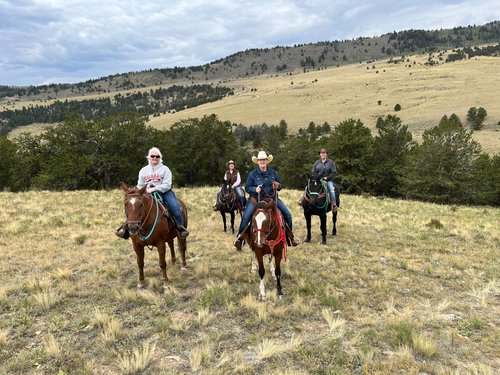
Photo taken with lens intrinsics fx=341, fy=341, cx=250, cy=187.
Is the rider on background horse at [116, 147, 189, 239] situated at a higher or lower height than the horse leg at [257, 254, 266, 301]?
higher

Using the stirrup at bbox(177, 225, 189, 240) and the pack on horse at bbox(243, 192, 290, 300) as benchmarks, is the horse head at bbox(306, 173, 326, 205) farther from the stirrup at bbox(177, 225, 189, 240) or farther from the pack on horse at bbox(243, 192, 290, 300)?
the stirrup at bbox(177, 225, 189, 240)

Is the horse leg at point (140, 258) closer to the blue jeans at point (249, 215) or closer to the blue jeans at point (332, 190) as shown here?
the blue jeans at point (249, 215)

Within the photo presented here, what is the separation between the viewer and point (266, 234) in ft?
23.6

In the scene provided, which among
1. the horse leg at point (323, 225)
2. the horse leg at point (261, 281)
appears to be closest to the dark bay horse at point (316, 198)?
the horse leg at point (323, 225)

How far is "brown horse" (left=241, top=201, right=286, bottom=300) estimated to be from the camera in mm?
6977

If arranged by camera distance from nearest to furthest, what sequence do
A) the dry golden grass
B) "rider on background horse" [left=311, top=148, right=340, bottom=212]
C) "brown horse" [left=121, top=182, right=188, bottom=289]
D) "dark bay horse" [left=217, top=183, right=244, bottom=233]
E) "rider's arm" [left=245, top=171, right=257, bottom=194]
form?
1. "brown horse" [left=121, top=182, right=188, bottom=289]
2. "rider's arm" [left=245, top=171, right=257, bottom=194]
3. "rider on background horse" [left=311, top=148, right=340, bottom=212]
4. "dark bay horse" [left=217, top=183, right=244, bottom=233]
5. the dry golden grass

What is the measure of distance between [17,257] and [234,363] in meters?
8.27

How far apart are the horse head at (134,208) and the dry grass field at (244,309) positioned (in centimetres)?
170

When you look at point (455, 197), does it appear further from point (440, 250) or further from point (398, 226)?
point (440, 250)

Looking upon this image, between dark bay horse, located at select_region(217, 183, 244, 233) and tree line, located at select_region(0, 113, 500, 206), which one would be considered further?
tree line, located at select_region(0, 113, 500, 206)

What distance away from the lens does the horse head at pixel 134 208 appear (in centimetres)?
693

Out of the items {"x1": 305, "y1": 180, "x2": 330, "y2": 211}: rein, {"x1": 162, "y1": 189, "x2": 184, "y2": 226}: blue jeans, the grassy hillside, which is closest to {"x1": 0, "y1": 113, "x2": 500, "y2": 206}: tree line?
the grassy hillside

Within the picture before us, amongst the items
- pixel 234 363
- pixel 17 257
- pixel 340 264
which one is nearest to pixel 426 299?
pixel 340 264

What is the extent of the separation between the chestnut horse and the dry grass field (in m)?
0.67
